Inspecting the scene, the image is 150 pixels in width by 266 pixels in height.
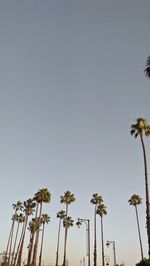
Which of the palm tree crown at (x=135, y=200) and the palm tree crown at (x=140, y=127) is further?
the palm tree crown at (x=135, y=200)

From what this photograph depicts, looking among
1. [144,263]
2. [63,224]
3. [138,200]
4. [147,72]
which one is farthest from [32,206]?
[147,72]

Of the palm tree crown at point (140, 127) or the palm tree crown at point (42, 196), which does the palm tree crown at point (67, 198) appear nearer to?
the palm tree crown at point (42, 196)

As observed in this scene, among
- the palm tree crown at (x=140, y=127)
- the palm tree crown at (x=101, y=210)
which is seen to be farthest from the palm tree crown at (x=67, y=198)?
the palm tree crown at (x=140, y=127)

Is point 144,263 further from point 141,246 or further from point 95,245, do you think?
point 95,245

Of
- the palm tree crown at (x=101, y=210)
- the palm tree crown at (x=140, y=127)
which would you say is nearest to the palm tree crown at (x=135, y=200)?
the palm tree crown at (x=101, y=210)

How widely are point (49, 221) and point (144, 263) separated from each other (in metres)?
63.4

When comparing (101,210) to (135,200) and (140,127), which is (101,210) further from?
(140,127)

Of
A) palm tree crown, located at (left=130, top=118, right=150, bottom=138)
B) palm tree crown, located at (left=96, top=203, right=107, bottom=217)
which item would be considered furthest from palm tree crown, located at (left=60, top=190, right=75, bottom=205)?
palm tree crown, located at (left=130, top=118, right=150, bottom=138)

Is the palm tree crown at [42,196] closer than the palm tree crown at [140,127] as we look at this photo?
No

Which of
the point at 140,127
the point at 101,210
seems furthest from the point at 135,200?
the point at 140,127

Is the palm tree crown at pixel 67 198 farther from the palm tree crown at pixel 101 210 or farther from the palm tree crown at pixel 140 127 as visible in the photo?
the palm tree crown at pixel 140 127

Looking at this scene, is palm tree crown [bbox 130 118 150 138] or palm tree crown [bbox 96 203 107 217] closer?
palm tree crown [bbox 130 118 150 138]

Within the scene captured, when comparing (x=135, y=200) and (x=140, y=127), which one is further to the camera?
(x=135, y=200)

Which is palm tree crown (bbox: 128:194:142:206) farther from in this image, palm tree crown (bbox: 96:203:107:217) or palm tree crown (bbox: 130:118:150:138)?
palm tree crown (bbox: 130:118:150:138)
